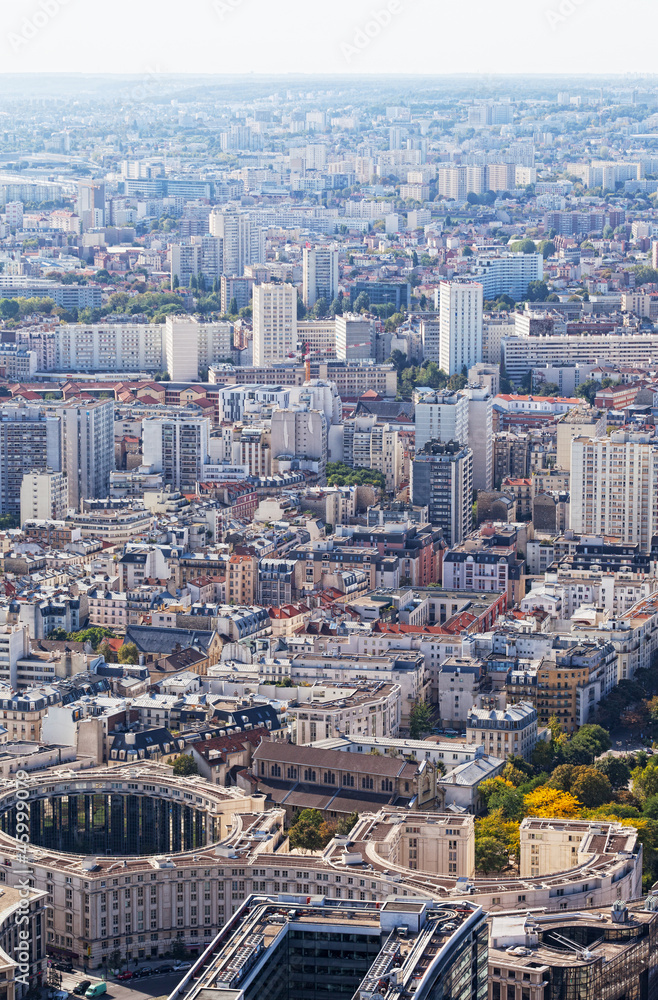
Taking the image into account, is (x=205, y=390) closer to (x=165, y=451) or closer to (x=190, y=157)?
(x=165, y=451)

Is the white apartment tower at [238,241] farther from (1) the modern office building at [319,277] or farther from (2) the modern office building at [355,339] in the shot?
(2) the modern office building at [355,339]

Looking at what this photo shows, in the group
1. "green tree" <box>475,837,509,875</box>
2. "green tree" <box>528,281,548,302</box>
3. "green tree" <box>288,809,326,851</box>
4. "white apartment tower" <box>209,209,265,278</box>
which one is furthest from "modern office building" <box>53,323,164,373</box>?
"green tree" <box>475,837,509,875</box>

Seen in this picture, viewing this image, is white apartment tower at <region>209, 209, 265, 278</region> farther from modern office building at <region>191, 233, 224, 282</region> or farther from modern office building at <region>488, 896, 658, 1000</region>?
modern office building at <region>488, 896, 658, 1000</region>

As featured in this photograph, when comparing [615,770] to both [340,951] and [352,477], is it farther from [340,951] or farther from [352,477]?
[352,477]

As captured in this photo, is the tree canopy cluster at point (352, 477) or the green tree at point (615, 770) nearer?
the green tree at point (615, 770)

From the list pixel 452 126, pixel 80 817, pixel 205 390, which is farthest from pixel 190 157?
pixel 80 817

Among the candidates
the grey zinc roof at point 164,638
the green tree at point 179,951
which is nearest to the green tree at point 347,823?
the green tree at point 179,951

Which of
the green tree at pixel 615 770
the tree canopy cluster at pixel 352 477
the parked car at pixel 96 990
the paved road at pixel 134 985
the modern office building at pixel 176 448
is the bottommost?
the paved road at pixel 134 985
